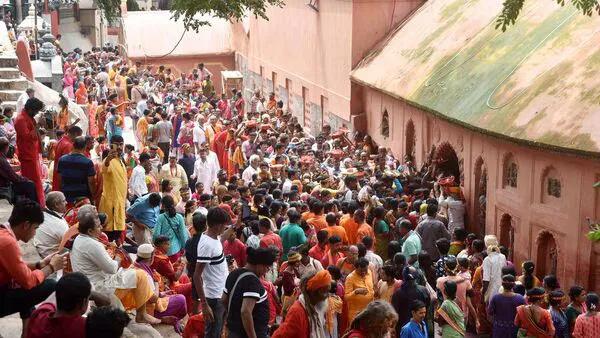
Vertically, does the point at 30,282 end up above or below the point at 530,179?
above

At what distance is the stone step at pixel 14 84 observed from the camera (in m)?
20.1

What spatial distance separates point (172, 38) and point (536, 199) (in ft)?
89.5

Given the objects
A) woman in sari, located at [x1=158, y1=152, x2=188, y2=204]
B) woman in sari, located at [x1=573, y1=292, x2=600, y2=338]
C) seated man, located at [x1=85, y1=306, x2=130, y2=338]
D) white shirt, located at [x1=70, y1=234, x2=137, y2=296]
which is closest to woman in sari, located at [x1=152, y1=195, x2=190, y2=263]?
white shirt, located at [x1=70, y1=234, x2=137, y2=296]

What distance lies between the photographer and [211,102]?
2852 centimetres

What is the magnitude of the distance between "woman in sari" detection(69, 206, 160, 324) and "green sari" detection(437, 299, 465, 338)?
3113mm

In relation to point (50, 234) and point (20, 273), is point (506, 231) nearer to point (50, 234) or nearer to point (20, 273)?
point (50, 234)

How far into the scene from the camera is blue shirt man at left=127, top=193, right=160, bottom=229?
12.6 meters

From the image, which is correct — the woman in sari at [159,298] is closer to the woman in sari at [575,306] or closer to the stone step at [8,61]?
the woman in sari at [575,306]

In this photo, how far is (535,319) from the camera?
10.7 m

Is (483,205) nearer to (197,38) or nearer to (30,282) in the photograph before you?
(30,282)

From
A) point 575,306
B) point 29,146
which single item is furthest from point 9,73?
point 575,306

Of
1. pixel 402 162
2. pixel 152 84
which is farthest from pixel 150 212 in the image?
pixel 152 84

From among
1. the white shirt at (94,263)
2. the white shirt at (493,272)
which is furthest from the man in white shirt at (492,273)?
the white shirt at (94,263)

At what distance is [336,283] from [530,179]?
17.0ft
